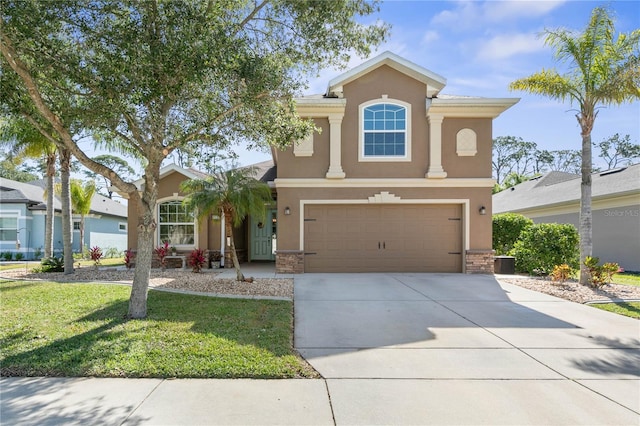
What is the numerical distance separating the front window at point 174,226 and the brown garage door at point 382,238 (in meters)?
4.88

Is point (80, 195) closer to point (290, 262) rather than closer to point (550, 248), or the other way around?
point (290, 262)

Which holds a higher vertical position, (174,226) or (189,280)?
(174,226)

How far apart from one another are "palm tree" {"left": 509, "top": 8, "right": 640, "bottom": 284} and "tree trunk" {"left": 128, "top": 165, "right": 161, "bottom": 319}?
10.0 m

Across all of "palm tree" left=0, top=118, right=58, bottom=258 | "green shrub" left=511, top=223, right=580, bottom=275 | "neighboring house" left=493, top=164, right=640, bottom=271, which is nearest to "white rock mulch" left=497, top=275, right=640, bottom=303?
"green shrub" left=511, top=223, right=580, bottom=275

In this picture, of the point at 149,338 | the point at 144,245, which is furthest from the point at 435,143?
the point at 149,338

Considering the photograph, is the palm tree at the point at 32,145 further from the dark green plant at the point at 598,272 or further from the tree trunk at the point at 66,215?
the dark green plant at the point at 598,272

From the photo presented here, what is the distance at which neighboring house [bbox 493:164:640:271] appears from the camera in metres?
13.7

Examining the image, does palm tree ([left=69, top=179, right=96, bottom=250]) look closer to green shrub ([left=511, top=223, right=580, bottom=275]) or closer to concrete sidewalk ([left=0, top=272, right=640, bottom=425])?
concrete sidewalk ([left=0, top=272, right=640, bottom=425])

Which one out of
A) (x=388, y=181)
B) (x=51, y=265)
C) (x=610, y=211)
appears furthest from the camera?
(x=610, y=211)

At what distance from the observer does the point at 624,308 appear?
7594mm

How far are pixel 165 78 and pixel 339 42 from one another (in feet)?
11.0

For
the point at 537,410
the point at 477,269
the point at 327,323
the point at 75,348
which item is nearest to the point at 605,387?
the point at 537,410

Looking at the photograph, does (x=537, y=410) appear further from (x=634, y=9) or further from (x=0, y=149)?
(x=0, y=149)

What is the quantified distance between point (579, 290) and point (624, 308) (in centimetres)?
166
